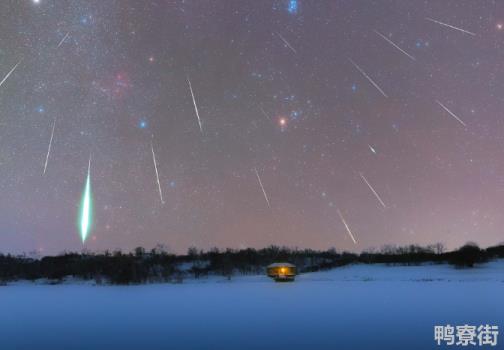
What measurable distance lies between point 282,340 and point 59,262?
268 ft

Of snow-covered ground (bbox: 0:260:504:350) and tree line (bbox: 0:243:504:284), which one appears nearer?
snow-covered ground (bbox: 0:260:504:350)

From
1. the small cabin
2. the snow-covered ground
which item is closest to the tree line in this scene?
the small cabin

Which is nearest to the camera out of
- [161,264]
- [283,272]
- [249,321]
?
[249,321]

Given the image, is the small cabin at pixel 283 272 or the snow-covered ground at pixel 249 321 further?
the small cabin at pixel 283 272

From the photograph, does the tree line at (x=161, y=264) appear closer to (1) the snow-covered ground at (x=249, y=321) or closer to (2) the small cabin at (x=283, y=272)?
(2) the small cabin at (x=283, y=272)

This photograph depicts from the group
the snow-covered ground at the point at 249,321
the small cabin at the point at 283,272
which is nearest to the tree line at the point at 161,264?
the small cabin at the point at 283,272

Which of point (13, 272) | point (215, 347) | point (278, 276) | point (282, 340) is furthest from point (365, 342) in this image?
point (13, 272)

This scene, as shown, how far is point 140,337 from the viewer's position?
16297mm

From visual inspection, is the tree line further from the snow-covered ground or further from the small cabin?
the snow-covered ground

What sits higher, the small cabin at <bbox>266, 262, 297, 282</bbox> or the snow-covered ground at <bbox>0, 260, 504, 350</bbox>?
the snow-covered ground at <bbox>0, 260, 504, 350</bbox>

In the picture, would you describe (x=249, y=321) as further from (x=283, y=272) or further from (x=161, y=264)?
(x=161, y=264)

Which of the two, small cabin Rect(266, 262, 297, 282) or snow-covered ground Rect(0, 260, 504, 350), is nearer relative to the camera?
snow-covered ground Rect(0, 260, 504, 350)

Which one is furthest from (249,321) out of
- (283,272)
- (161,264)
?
(161,264)

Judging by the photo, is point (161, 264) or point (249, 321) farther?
point (161, 264)
